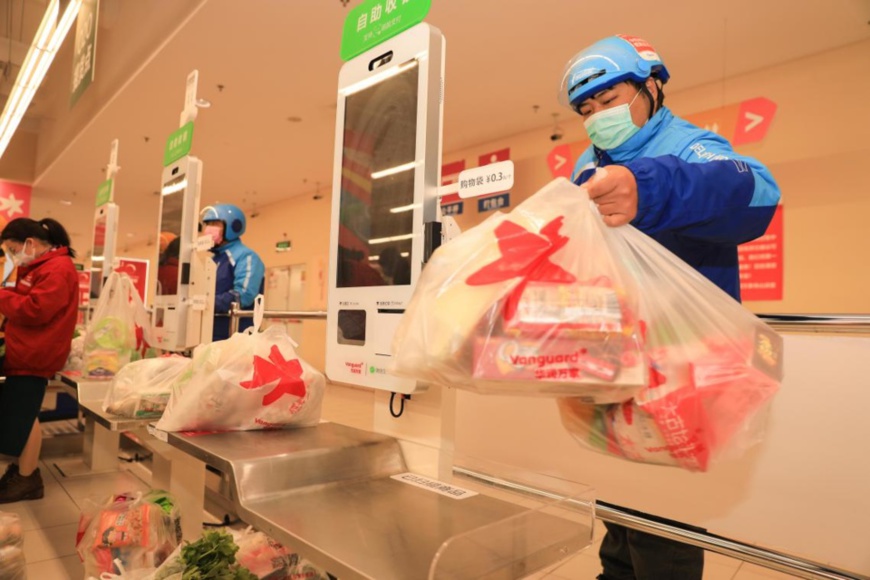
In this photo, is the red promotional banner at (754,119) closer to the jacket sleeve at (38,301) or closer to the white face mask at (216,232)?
the white face mask at (216,232)

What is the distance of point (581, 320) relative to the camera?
61 cm

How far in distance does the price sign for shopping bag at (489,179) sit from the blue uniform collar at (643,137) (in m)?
0.24

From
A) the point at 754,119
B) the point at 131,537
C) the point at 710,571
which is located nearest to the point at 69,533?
the point at 131,537

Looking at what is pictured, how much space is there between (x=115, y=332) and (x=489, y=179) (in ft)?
8.34

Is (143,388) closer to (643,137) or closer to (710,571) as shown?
(643,137)

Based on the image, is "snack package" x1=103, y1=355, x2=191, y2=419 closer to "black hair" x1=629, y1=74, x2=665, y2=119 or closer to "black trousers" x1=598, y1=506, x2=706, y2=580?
"black trousers" x1=598, y1=506, x2=706, y2=580

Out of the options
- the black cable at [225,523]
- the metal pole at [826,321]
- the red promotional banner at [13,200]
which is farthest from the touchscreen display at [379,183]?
the red promotional banner at [13,200]

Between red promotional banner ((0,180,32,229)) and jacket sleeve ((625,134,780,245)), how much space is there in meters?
10.7

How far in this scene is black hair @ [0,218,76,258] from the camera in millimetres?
3197

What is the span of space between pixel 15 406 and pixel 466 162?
18.9 ft

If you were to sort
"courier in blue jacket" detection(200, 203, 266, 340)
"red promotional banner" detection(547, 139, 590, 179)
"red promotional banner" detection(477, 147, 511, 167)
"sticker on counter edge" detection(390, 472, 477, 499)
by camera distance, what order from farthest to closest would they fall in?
"red promotional banner" detection(477, 147, 511, 167), "red promotional banner" detection(547, 139, 590, 179), "courier in blue jacket" detection(200, 203, 266, 340), "sticker on counter edge" detection(390, 472, 477, 499)

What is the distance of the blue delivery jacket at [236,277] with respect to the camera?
387 centimetres

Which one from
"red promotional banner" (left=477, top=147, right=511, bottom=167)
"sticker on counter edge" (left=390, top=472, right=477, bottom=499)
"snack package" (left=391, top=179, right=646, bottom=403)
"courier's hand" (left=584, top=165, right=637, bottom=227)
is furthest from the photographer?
"red promotional banner" (left=477, top=147, right=511, bottom=167)

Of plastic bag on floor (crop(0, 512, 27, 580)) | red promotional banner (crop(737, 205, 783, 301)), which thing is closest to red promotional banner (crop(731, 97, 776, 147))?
red promotional banner (crop(737, 205, 783, 301))
